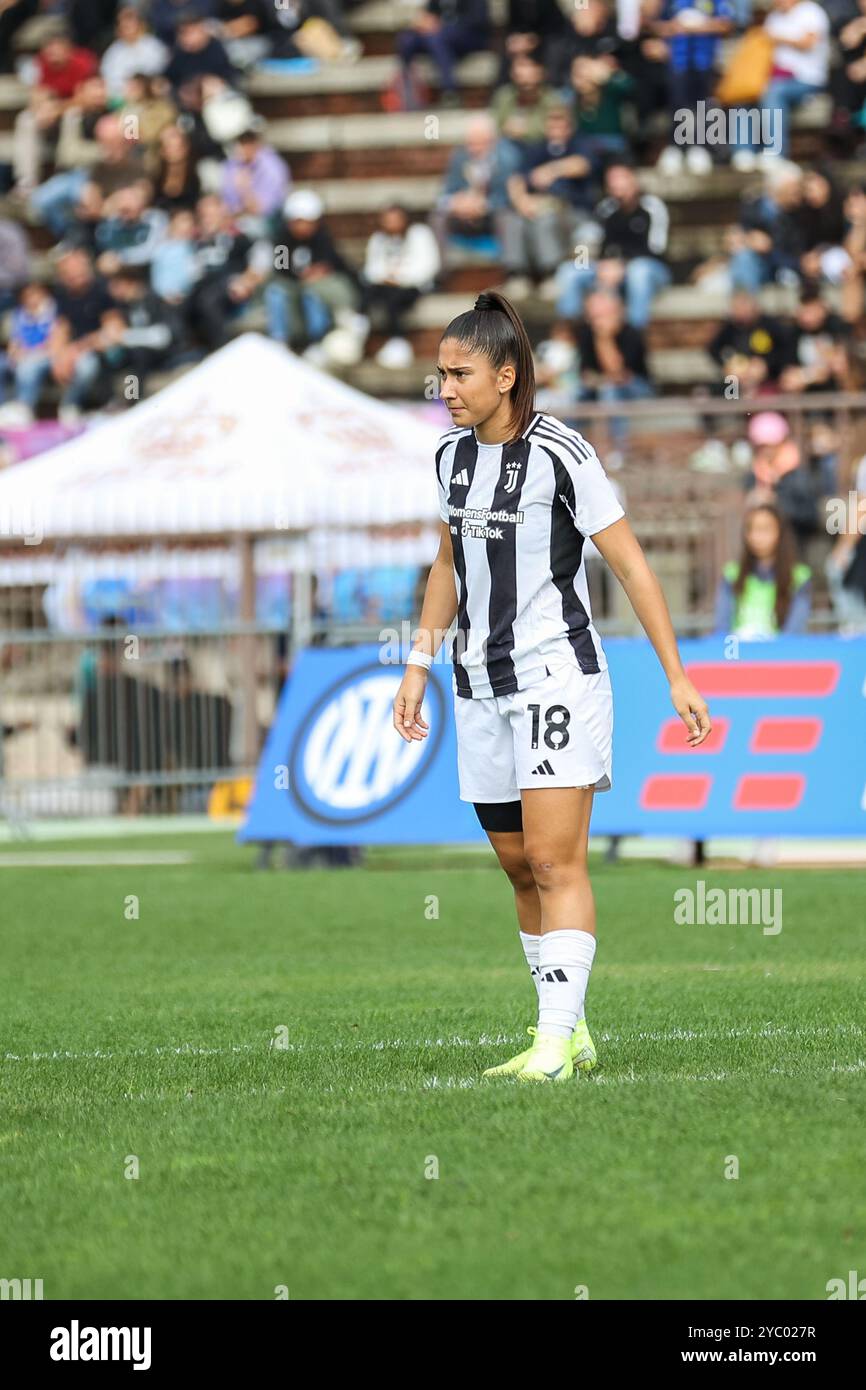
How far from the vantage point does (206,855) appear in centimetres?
1681

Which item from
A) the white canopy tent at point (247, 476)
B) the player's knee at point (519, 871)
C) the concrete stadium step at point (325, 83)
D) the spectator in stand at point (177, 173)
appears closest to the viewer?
the player's knee at point (519, 871)

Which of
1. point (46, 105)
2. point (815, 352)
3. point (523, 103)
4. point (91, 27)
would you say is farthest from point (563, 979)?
point (91, 27)

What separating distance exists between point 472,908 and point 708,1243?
7.95 m

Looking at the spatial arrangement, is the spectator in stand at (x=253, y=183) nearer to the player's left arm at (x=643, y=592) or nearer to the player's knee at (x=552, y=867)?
the player's left arm at (x=643, y=592)

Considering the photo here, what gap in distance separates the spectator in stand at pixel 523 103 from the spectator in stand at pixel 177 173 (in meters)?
3.39

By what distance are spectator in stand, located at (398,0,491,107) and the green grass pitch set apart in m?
17.7

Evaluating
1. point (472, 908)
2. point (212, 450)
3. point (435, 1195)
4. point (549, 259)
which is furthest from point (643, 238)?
point (435, 1195)

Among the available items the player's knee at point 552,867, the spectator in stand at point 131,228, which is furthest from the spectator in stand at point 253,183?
the player's knee at point 552,867

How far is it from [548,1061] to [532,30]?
867 inches

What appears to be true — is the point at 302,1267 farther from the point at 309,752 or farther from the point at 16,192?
the point at 16,192

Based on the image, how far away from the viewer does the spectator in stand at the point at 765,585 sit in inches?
598

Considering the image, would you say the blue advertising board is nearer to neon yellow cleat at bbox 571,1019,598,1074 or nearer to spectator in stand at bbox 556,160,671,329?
neon yellow cleat at bbox 571,1019,598,1074

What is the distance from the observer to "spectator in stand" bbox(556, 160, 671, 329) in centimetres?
2342

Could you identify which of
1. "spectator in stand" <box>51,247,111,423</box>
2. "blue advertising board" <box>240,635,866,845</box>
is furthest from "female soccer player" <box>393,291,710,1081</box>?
"spectator in stand" <box>51,247,111,423</box>
